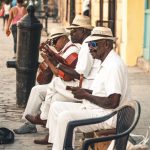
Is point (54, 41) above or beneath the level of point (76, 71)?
above

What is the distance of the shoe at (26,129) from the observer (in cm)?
799

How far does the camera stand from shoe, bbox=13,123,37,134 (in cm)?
799

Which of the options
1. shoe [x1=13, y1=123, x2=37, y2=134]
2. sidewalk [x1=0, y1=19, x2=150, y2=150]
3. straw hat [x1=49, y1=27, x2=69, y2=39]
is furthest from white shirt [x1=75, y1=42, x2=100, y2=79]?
shoe [x1=13, y1=123, x2=37, y2=134]

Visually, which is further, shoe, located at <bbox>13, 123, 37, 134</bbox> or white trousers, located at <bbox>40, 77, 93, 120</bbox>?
shoe, located at <bbox>13, 123, 37, 134</bbox>

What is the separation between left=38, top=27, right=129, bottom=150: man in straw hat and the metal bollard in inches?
142

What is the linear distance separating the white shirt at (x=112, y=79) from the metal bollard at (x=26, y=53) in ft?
12.6

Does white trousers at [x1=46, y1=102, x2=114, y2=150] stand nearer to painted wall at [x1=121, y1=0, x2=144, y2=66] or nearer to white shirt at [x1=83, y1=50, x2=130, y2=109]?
white shirt at [x1=83, y1=50, x2=130, y2=109]

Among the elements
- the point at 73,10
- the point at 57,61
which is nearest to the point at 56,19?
the point at 73,10

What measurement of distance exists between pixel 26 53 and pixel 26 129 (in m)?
2.06

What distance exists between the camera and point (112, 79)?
5.75m

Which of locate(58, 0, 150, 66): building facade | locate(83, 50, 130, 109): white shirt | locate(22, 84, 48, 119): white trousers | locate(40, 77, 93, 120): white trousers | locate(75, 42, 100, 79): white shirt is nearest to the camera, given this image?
locate(83, 50, 130, 109): white shirt

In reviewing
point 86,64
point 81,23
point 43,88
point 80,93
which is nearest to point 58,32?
point 81,23

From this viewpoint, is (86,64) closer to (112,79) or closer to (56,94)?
(56,94)

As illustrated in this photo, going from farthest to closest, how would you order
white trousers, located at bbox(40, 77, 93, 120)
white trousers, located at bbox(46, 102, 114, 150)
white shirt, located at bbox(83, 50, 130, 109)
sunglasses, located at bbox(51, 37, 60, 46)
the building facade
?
the building facade < sunglasses, located at bbox(51, 37, 60, 46) < white trousers, located at bbox(40, 77, 93, 120) < white trousers, located at bbox(46, 102, 114, 150) < white shirt, located at bbox(83, 50, 130, 109)
